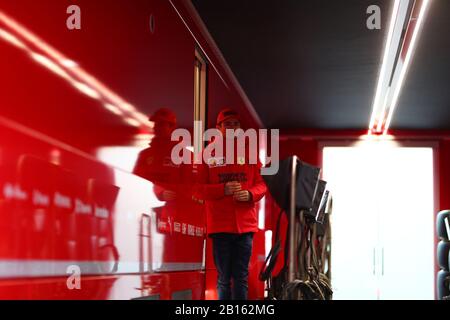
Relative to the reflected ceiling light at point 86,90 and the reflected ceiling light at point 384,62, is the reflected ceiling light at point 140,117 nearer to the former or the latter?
the reflected ceiling light at point 86,90

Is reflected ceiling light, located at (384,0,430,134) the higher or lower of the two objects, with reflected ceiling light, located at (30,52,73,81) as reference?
higher

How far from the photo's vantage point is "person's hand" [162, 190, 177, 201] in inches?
157

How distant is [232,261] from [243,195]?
45 centimetres

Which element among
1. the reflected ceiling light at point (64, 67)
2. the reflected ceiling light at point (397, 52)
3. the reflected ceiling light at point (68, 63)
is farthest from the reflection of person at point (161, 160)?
the reflected ceiling light at point (397, 52)

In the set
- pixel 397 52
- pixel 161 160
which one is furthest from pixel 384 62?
pixel 161 160

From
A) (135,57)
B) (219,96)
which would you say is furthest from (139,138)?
(219,96)

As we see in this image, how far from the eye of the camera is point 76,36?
2562 millimetres

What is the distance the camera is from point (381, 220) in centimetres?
1027

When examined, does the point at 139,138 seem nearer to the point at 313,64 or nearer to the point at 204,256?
the point at 204,256

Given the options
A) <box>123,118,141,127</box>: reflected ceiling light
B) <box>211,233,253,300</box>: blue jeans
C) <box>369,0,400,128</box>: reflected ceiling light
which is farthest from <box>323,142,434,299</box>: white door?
<box>123,118,141,127</box>: reflected ceiling light

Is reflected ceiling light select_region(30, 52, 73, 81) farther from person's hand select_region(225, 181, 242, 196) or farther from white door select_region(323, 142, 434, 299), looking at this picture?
white door select_region(323, 142, 434, 299)

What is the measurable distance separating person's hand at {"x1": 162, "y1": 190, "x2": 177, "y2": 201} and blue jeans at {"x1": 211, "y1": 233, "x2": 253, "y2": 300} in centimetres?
64

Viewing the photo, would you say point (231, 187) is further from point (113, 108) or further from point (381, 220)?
point (381, 220)
